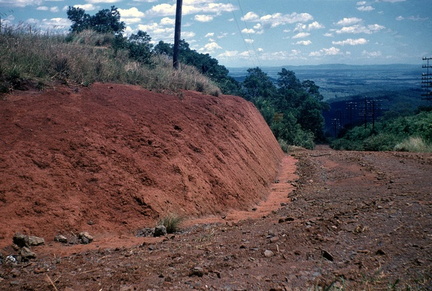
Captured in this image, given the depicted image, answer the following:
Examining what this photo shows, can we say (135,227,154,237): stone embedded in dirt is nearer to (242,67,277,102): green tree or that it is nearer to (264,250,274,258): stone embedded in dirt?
(264,250,274,258): stone embedded in dirt

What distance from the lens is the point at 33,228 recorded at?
5570 mm

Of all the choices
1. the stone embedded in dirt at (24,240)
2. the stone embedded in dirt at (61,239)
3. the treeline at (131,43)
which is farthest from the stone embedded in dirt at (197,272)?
the treeline at (131,43)

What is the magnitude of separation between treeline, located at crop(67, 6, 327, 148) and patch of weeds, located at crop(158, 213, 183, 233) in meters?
10.8

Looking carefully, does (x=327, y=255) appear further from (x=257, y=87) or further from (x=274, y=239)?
(x=257, y=87)

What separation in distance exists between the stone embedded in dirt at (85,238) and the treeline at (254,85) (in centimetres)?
1148

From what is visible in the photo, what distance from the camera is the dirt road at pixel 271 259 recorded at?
3990 millimetres

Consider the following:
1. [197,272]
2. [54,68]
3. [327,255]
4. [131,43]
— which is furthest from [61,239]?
[131,43]

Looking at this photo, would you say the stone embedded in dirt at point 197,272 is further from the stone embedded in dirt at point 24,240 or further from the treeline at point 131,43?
the treeline at point 131,43

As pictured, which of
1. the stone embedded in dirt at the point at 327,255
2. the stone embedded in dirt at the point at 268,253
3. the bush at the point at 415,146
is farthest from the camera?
the bush at the point at 415,146

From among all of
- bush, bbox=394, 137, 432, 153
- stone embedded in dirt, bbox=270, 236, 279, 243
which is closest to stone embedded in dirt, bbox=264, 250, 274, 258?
stone embedded in dirt, bbox=270, 236, 279, 243

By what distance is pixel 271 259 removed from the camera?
4684 mm

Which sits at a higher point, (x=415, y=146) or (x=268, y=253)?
(x=268, y=253)

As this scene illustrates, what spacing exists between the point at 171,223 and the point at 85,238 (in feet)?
4.70

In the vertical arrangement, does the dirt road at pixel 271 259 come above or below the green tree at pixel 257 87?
below
